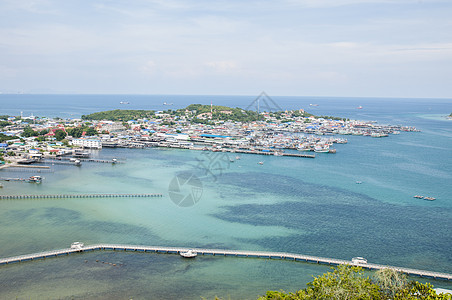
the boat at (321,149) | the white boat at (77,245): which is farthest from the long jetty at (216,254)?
the boat at (321,149)

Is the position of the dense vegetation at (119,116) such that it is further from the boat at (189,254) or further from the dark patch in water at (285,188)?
the boat at (189,254)

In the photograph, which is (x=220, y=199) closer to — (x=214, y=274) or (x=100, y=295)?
(x=214, y=274)

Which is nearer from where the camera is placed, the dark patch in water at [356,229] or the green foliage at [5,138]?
the dark patch in water at [356,229]

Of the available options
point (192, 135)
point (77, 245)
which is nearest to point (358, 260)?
point (77, 245)

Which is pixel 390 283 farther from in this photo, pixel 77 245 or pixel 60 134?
pixel 60 134

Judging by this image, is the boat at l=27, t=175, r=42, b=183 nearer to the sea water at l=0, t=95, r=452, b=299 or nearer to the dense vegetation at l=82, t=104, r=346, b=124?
the sea water at l=0, t=95, r=452, b=299

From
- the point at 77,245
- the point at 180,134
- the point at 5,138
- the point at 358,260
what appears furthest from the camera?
the point at 180,134
